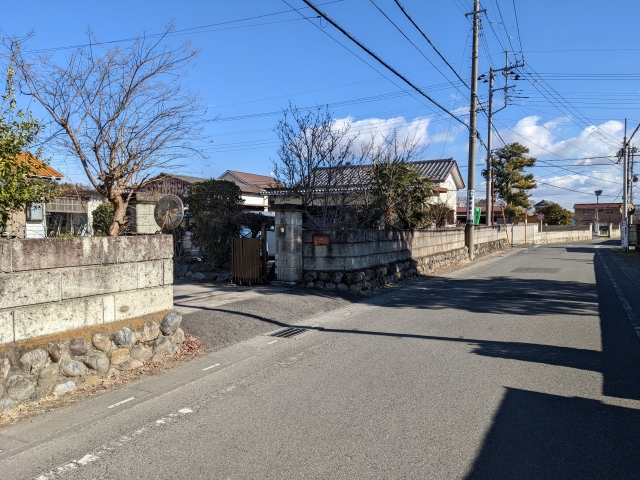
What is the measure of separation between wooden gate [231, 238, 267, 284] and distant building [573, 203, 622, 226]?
87.3m

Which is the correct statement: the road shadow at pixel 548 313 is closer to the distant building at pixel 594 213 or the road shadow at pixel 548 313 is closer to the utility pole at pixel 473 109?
the utility pole at pixel 473 109

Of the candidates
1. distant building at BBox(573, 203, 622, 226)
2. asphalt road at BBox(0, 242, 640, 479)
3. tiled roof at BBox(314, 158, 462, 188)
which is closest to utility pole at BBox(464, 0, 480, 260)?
tiled roof at BBox(314, 158, 462, 188)

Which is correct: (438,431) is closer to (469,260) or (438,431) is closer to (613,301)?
(613,301)

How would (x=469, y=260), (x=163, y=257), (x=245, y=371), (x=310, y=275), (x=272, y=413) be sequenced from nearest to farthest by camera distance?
(x=272, y=413), (x=245, y=371), (x=163, y=257), (x=310, y=275), (x=469, y=260)

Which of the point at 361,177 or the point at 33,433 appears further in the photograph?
the point at 361,177

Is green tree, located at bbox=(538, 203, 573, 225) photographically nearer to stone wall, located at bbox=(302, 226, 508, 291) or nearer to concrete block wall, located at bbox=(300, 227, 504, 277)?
stone wall, located at bbox=(302, 226, 508, 291)

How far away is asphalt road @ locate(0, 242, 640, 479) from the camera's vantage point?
12.0ft

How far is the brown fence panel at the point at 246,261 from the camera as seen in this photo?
1241cm

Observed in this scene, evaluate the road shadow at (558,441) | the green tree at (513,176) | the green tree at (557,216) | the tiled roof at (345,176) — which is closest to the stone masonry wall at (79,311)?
the road shadow at (558,441)

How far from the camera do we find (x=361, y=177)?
16781 mm

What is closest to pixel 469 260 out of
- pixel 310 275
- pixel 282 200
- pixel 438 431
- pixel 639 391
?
pixel 282 200

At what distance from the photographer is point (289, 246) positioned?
1216cm

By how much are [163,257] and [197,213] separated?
7.23 metres

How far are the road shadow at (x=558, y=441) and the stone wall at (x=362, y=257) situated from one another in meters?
7.39
